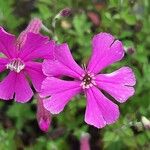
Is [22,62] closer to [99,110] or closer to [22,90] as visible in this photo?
[22,90]

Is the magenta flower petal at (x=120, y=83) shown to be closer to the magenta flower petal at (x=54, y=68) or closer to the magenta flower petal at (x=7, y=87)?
the magenta flower petal at (x=54, y=68)

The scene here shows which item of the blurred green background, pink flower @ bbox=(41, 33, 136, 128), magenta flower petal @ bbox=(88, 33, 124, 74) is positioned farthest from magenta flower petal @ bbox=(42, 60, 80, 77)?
the blurred green background

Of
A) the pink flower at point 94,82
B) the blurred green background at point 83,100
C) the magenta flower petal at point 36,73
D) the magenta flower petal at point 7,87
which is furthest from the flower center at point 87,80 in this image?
the blurred green background at point 83,100

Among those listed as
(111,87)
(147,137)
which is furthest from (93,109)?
(147,137)

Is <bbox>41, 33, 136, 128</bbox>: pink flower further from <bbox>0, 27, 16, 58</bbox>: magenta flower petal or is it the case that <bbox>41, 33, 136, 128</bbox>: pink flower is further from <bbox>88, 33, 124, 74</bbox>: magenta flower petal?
<bbox>0, 27, 16, 58</bbox>: magenta flower petal

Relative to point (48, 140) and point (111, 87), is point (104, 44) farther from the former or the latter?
point (48, 140)
